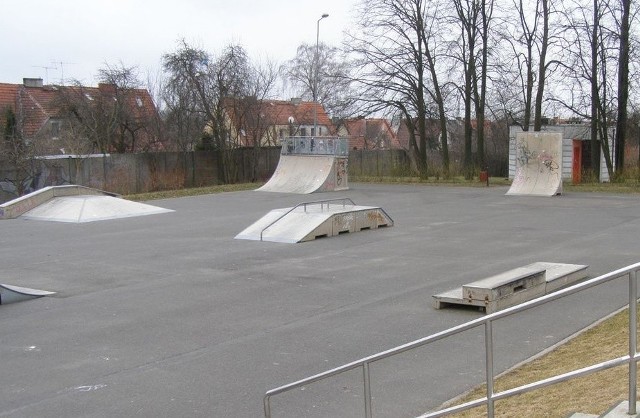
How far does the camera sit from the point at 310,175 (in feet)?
110

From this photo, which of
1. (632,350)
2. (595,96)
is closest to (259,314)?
(632,350)

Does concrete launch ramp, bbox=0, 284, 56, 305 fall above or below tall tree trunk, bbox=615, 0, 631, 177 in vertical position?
below

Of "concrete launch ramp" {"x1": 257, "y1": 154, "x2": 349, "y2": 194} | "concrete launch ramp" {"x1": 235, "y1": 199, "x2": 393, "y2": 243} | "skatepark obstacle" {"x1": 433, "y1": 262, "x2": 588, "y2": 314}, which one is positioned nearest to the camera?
"skatepark obstacle" {"x1": 433, "y1": 262, "x2": 588, "y2": 314}

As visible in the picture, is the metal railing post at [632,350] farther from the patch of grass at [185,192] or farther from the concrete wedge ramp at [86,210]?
the patch of grass at [185,192]

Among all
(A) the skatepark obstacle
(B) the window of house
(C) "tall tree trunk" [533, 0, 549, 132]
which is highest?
(C) "tall tree trunk" [533, 0, 549, 132]

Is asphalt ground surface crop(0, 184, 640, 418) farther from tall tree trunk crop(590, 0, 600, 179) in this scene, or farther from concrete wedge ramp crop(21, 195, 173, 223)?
tall tree trunk crop(590, 0, 600, 179)

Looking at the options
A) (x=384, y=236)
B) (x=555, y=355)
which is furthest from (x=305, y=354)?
(x=384, y=236)

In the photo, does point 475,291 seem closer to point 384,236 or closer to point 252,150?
point 384,236

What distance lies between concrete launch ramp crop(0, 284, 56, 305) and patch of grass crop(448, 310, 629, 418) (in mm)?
7683

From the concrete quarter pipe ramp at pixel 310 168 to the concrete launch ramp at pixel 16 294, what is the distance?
2102cm

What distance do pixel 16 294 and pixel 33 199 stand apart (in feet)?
47.1

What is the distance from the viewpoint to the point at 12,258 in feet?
49.5

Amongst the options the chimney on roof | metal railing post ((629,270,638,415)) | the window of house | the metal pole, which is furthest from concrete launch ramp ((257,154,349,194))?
metal railing post ((629,270,638,415))

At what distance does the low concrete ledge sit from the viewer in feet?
76.4
